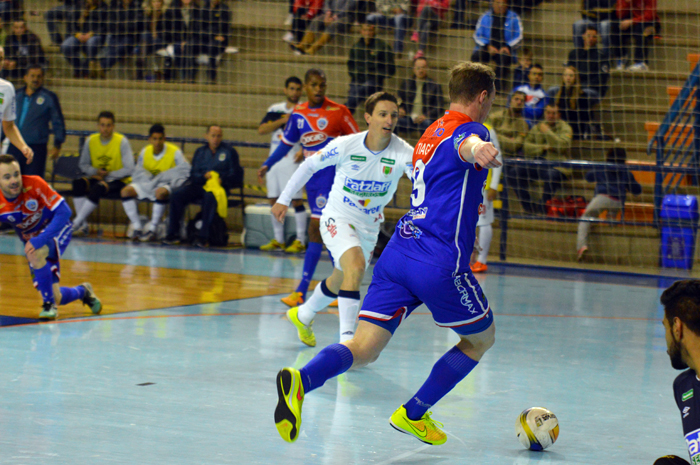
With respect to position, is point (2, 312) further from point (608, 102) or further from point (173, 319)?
point (608, 102)

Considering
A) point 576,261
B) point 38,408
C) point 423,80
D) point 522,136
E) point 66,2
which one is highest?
point 66,2

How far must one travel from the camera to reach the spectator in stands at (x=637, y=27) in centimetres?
1298

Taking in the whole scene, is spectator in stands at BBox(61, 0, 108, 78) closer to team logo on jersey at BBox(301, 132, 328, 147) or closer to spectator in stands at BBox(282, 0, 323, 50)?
spectator in stands at BBox(282, 0, 323, 50)

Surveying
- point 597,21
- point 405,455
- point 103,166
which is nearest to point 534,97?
point 597,21

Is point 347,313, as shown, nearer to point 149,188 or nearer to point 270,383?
point 270,383

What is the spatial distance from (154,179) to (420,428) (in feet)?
31.6

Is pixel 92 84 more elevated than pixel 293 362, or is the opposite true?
pixel 92 84

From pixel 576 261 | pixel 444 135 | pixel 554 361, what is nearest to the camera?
pixel 444 135

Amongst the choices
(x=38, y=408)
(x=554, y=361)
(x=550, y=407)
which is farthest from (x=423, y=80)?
(x=38, y=408)

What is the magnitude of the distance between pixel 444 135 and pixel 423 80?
930 cm

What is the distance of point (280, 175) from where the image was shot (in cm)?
1230

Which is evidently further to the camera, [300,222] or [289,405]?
[300,222]

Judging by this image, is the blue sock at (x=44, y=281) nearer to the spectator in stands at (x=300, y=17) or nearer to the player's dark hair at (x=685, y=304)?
the player's dark hair at (x=685, y=304)

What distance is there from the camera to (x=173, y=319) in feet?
22.3
